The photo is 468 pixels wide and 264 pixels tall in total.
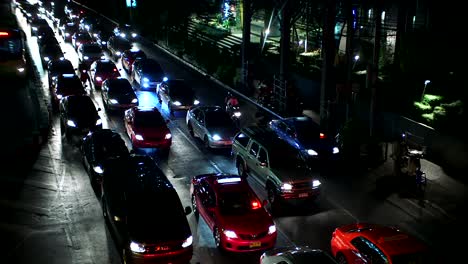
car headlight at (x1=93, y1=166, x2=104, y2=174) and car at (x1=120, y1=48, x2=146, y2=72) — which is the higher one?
car at (x1=120, y1=48, x2=146, y2=72)

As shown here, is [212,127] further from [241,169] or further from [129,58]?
[129,58]

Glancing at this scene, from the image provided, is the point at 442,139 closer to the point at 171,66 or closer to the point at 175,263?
the point at 175,263

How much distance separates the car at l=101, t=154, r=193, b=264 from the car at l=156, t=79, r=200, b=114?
511 inches

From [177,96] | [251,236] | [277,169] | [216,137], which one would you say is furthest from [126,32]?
[251,236]

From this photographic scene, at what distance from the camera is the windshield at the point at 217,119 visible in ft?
81.5

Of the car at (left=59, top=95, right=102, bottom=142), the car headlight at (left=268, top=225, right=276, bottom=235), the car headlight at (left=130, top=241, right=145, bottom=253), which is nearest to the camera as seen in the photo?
the car headlight at (left=130, top=241, right=145, bottom=253)

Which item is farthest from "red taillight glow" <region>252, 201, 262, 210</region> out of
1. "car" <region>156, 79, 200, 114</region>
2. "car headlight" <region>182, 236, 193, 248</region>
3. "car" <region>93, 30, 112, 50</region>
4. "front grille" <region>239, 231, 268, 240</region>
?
"car" <region>93, 30, 112, 50</region>

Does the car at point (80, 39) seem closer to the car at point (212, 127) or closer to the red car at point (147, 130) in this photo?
the car at point (212, 127)

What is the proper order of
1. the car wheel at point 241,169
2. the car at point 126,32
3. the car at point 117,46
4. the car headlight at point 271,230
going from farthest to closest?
the car at point 126,32
the car at point 117,46
the car wheel at point 241,169
the car headlight at point 271,230

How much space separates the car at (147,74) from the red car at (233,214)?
59.6 ft

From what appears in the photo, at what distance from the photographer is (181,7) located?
2301 inches

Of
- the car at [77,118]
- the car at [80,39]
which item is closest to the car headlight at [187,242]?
the car at [77,118]

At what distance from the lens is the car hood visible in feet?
50.0

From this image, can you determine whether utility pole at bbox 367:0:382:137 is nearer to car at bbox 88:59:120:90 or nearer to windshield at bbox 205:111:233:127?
windshield at bbox 205:111:233:127
